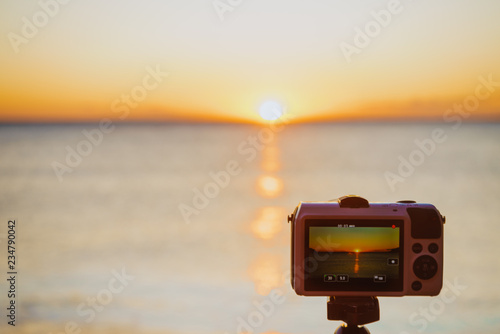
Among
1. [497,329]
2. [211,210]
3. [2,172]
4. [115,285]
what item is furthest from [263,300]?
[2,172]

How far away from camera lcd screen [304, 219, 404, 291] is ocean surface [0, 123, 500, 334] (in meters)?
1.86

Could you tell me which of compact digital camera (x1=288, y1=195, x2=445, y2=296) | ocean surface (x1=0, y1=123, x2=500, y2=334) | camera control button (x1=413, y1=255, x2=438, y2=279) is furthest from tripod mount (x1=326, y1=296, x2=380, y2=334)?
ocean surface (x1=0, y1=123, x2=500, y2=334)

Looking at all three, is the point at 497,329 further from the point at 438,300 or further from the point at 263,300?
the point at 263,300

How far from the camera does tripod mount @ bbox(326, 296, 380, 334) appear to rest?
201 cm

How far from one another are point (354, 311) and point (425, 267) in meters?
0.26

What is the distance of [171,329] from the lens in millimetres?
3738

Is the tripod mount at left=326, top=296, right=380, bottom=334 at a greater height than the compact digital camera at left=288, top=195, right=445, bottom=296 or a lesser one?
lesser

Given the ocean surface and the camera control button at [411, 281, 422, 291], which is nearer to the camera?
the camera control button at [411, 281, 422, 291]

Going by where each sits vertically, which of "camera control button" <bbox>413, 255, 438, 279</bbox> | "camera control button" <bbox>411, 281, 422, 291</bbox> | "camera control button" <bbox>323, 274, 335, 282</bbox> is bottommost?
"camera control button" <bbox>411, 281, 422, 291</bbox>

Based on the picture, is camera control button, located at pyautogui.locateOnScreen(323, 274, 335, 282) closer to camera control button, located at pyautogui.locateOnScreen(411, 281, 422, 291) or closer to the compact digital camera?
the compact digital camera

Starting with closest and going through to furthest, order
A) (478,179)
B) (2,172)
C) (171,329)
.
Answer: (171,329) < (478,179) < (2,172)

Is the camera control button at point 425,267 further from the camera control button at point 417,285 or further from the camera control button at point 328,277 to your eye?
the camera control button at point 328,277

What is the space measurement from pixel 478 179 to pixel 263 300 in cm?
732

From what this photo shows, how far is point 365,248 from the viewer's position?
1949 mm
